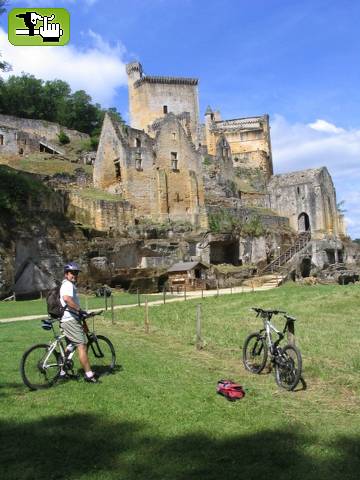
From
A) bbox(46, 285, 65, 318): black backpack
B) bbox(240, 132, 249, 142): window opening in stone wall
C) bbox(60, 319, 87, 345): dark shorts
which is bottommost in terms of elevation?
bbox(60, 319, 87, 345): dark shorts

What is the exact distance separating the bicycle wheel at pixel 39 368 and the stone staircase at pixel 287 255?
3318 cm

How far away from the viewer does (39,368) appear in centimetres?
767

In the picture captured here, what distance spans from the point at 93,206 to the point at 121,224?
2.57m

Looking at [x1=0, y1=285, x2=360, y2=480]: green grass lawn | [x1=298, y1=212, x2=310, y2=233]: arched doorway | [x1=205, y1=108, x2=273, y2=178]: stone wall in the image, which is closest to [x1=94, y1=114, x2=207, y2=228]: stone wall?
[x1=298, y1=212, x2=310, y2=233]: arched doorway

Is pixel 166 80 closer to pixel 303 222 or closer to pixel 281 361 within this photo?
pixel 303 222

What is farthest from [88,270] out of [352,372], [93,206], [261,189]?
[261,189]

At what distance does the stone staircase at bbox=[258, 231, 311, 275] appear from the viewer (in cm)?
4144

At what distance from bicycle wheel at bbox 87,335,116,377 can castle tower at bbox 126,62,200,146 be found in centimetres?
5455

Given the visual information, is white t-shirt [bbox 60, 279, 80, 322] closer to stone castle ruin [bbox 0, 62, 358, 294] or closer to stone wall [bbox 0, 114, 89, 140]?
stone castle ruin [bbox 0, 62, 358, 294]

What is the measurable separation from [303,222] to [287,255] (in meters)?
11.8

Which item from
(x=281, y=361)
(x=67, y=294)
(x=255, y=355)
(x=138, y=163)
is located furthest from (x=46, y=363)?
(x=138, y=163)

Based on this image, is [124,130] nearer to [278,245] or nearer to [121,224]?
[121,224]

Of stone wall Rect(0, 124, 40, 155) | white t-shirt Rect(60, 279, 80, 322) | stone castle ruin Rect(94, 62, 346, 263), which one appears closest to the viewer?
white t-shirt Rect(60, 279, 80, 322)

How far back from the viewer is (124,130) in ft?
142
